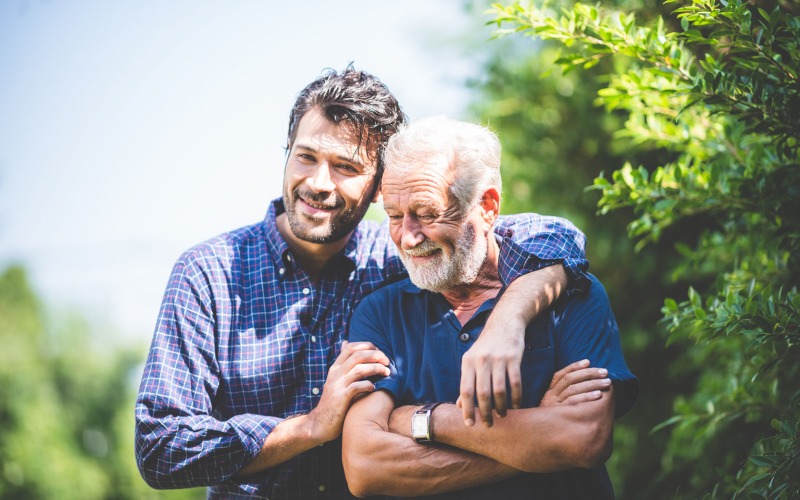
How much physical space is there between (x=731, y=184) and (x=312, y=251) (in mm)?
1642

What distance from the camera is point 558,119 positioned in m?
6.30

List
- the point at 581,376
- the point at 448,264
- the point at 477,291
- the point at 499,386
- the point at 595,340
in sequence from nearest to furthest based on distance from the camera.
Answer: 1. the point at 499,386
2. the point at 581,376
3. the point at 595,340
4. the point at 448,264
5. the point at 477,291

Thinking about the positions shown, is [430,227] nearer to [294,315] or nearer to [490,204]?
[490,204]

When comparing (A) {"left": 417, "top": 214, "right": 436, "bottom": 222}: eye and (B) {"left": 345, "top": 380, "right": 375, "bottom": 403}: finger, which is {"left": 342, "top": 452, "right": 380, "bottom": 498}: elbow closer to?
(B) {"left": 345, "top": 380, "right": 375, "bottom": 403}: finger

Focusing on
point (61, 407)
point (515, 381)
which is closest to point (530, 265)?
point (515, 381)

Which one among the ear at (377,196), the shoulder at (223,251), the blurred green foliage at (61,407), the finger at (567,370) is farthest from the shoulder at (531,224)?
the blurred green foliage at (61,407)

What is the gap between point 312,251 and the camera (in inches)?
113

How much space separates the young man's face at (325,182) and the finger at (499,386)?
38.2 inches

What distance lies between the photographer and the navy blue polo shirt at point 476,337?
7.38 feet

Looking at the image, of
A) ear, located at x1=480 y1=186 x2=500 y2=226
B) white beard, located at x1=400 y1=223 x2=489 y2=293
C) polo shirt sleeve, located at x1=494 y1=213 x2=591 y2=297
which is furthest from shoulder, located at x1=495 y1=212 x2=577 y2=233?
white beard, located at x1=400 y1=223 x2=489 y2=293

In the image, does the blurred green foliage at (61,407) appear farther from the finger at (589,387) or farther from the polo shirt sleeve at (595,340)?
the finger at (589,387)

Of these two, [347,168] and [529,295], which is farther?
[347,168]

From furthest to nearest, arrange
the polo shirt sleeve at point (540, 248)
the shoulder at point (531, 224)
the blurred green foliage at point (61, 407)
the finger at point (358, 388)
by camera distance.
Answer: the blurred green foliage at point (61, 407)
the shoulder at point (531, 224)
the polo shirt sleeve at point (540, 248)
the finger at point (358, 388)

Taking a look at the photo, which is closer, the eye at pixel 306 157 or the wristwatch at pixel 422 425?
the wristwatch at pixel 422 425
